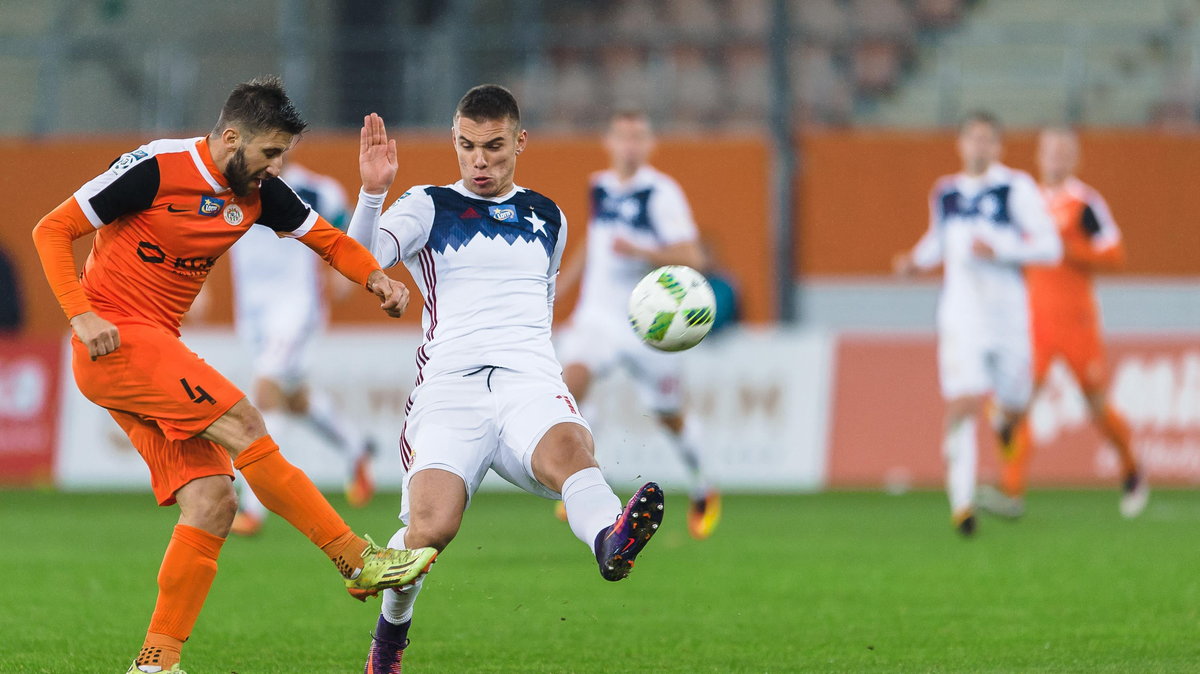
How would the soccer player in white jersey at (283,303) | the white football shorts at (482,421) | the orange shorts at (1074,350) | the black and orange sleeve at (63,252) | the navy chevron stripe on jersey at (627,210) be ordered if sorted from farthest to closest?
the orange shorts at (1074,350) < the soccer player in white jersey at (283,303) < the navy chevron stripe on jersey at (627,210) < the white football shorts at (482,421) < the black and orange sleeve at (63,252)

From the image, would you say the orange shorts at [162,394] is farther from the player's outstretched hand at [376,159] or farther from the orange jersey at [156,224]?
the player's outstretched hand at [376,159]

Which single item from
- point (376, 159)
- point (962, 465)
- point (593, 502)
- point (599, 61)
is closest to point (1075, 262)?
point (962, 465)

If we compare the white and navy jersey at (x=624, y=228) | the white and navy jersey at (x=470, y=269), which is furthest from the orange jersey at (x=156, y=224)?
the white and navy jersey at (x=624, y=228)

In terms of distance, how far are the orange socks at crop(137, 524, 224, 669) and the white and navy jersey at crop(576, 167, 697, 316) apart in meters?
6.13

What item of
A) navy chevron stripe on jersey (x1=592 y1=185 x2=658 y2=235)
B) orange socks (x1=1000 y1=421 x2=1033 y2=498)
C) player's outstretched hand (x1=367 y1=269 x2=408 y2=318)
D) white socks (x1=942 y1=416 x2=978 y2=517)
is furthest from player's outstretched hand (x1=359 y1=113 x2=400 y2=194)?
orange socks (x1=1000 y1=421 x2=1033 y2=498)

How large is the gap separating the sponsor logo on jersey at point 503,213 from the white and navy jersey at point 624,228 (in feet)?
17.3

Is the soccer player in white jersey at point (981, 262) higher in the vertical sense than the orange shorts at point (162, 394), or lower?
lower

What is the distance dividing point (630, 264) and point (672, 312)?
525 cm

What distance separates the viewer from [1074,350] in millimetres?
13586

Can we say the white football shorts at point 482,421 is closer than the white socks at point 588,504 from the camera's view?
No

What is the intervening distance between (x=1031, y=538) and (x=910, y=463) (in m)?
4.46

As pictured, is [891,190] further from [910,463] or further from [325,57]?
[325,57]

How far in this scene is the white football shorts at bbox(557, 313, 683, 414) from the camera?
1144 centimetres

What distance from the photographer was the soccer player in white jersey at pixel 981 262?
1161 cm
